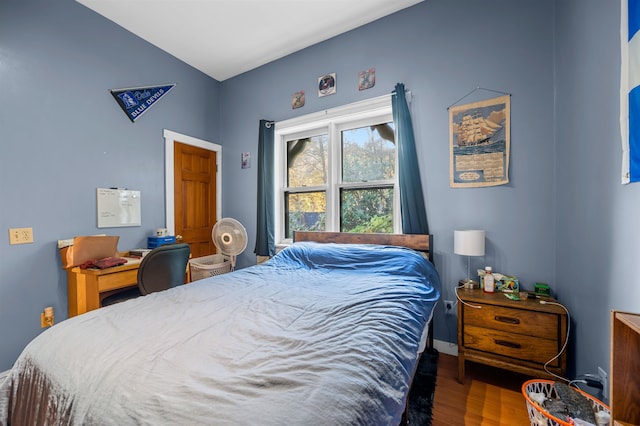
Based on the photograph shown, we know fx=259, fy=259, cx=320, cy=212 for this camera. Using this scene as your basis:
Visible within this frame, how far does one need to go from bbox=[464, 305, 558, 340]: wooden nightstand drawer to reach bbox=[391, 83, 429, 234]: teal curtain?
2.49ft

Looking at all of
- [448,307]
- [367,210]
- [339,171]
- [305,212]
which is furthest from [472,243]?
[305,212]

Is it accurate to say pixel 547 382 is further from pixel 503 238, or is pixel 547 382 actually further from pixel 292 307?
pixel 292 307

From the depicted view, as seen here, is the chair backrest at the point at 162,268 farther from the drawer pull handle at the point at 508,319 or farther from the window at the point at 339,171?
the drawer pull handle at the point at 508,319

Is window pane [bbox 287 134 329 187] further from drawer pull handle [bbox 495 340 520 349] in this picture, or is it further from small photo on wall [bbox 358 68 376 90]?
drawer pull handle [bbox 495 340 520 349]

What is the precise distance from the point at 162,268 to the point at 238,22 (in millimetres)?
2455

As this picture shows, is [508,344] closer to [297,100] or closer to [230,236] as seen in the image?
[230,236]

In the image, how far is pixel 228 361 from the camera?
86cm

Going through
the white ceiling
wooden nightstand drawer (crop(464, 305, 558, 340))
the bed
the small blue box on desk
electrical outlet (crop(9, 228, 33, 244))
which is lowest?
wooden nightstand drawer (crop(464, 305, 558, 340))

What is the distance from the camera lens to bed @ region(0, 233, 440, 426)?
66 cm

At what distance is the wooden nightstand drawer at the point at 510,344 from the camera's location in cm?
162

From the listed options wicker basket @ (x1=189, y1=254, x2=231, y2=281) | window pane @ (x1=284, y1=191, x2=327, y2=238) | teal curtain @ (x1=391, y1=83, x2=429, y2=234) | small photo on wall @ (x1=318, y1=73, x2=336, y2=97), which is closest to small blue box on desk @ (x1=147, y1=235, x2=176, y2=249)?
wicker basket @ (x1=189, y1=254, x2=231, y2=281)

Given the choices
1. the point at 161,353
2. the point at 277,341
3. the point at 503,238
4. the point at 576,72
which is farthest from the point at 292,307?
the point at 576,72

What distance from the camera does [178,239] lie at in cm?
315

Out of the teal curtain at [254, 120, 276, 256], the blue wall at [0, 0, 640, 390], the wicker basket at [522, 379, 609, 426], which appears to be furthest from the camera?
the teal curtain at [254, 120, 276, 256]
